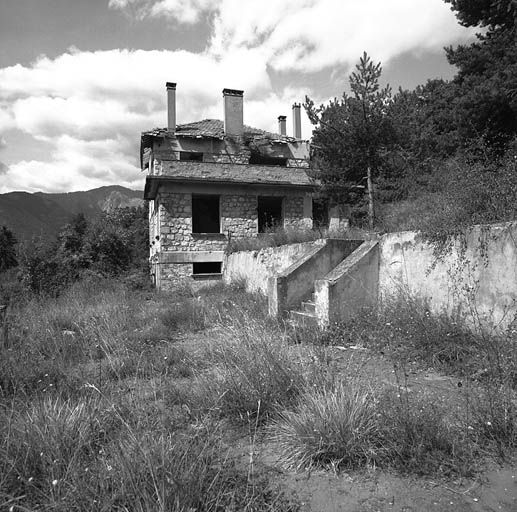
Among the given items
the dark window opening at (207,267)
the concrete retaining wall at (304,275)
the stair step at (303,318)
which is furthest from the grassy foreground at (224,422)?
the dark window opening at (207,267)

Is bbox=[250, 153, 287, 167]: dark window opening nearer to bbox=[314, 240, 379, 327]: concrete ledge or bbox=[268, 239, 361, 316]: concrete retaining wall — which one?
bbox=[268, 239, 361, 316]: concrete retaining wall

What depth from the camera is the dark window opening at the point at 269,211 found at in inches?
810

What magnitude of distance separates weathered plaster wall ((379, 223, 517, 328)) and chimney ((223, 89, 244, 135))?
17000 millimetres

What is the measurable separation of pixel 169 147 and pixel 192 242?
6149 millimetres

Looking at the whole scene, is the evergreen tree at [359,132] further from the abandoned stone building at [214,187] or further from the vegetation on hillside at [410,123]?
the abandoned stone building at [214,187]

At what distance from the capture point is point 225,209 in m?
18.9

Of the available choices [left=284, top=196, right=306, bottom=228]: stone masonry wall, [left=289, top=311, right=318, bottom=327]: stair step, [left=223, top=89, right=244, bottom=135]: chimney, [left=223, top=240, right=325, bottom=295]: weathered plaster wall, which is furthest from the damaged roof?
[left=289, top=311, right=318, bottom=327]: stair step

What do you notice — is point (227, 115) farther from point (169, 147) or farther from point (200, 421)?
point (200, 421)

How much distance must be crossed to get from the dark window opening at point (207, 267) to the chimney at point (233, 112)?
25.6 feet

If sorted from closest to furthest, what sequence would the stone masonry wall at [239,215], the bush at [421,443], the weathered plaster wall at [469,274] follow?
the bush at [421,443] < the weathered plaster wall at [469,274] < the stone masonry wall at [239,215]

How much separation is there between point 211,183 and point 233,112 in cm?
583

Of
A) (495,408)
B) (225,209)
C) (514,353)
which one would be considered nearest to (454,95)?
(225,209)

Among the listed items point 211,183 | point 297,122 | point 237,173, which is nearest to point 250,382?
point 211,183

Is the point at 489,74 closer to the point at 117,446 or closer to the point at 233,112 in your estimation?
the point at 233,112
